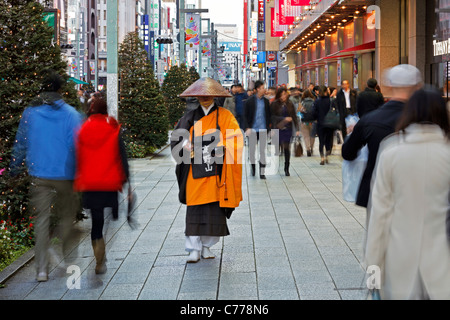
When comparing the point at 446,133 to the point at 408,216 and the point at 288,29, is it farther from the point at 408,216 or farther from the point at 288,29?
the point at 288,29

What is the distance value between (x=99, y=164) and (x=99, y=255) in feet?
3.04

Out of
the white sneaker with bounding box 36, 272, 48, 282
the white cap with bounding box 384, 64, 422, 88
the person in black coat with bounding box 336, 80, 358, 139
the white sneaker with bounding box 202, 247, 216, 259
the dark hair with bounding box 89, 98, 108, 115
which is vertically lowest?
the white sneaker with bounding box 36, 272, 48, 282

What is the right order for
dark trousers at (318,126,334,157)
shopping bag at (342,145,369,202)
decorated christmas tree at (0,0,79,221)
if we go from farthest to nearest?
dark trousers at (318,126,334,157), decorated christmas tree at (0,0,79,221), shopping bag at (342,145,369,202)

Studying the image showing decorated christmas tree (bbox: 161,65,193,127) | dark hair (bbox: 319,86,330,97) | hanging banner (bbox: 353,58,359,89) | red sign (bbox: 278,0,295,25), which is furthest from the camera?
red sign (bbox: 278,0,295,25)

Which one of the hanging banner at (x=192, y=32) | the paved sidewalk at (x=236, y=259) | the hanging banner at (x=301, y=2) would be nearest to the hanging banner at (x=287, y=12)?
the hanging banner at (x=192, y=32)

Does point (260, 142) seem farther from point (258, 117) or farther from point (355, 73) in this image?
point (355, 73)

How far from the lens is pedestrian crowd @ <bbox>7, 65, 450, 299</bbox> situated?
399cm

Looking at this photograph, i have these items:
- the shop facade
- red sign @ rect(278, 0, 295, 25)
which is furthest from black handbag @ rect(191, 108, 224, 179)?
red sign @ rect(278, 0, 295, 25)

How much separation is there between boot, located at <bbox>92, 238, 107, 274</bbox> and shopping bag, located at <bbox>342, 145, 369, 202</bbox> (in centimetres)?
246

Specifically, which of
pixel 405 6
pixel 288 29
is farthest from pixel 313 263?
pixel 288 29

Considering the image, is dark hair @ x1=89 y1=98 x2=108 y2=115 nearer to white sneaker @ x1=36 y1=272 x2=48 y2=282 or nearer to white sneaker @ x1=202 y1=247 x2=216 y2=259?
white sneaker @ x1=36 y1=272 x2=48 y2=282

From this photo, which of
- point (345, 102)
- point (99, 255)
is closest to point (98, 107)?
point (99, 255)

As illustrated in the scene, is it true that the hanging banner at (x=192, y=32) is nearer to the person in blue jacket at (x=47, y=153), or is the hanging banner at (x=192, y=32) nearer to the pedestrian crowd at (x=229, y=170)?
the pedestrian crowd at (x=229, y=170)

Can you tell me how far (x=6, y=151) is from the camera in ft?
29.0
